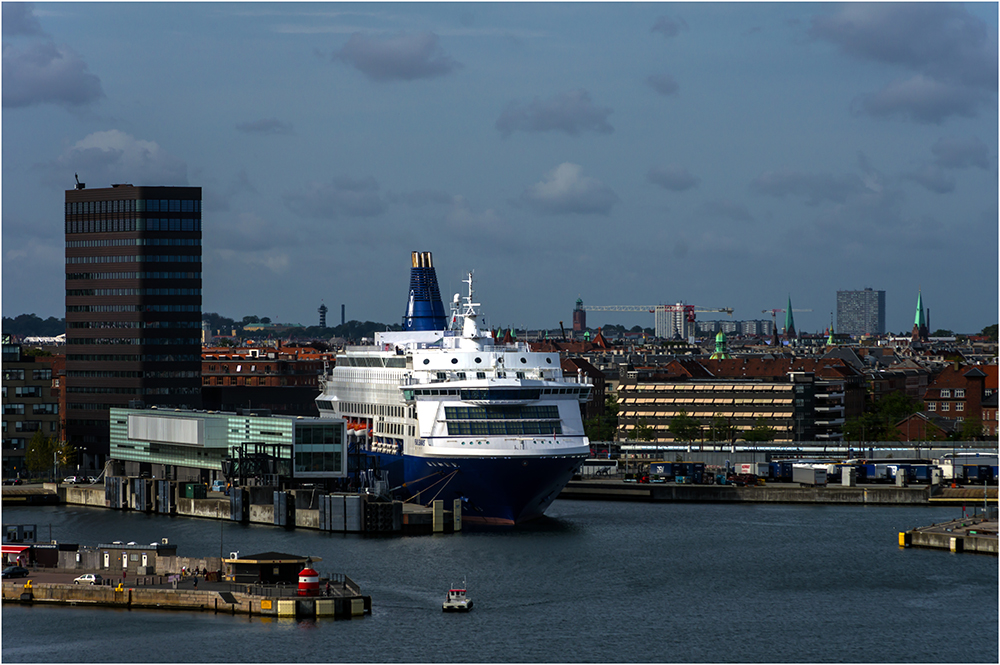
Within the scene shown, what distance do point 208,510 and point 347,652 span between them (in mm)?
39398

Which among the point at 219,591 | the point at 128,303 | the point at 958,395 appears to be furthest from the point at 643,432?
the point at 219,591

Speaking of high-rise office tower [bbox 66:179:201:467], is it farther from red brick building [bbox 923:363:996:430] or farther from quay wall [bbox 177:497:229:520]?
red brick building [bbox 923:363:996:430]

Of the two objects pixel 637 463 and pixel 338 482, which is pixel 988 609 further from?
pixel 637 463

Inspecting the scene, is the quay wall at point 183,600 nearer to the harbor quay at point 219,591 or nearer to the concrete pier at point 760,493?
the harbor quay at point 219,591

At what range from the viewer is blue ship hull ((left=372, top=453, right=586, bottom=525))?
257ft

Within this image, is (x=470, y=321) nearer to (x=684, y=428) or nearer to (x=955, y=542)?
(x=955, y=542)

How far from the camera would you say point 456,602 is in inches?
2276

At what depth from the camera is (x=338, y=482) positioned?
90500 millimetres

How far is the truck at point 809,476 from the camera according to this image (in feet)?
340

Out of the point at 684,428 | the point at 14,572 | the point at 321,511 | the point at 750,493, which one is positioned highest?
the point at 684,428

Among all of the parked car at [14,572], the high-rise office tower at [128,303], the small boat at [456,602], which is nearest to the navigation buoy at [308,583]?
the small boat at [456,602]

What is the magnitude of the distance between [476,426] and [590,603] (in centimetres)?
2056

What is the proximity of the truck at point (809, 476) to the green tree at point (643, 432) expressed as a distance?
40.5m

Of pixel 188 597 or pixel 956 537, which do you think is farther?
pixel 956 537
